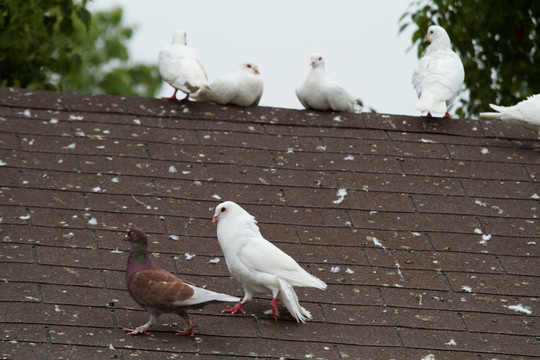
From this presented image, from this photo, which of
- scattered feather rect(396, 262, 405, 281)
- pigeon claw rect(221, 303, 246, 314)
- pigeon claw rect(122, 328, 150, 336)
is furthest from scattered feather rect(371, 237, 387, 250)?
pigeon claw rect(122, 328, 150, 336)

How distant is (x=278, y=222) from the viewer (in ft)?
18.8

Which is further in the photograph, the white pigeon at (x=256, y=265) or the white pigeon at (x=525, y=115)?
the white pigeon at (x=525, y=115)

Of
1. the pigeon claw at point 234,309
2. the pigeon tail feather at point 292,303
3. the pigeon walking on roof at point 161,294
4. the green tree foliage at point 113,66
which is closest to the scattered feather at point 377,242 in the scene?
the pigeon tail feather at point 292,303

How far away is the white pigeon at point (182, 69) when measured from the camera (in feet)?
23.7

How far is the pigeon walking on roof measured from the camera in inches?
180

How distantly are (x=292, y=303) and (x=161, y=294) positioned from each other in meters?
0.69

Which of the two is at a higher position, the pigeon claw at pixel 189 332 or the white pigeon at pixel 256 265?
the white pigeon at pixel 256 265

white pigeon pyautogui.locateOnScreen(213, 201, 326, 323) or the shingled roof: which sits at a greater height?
white pigeon pyautogui.locateOnScreen(213, 201, 326, 323)

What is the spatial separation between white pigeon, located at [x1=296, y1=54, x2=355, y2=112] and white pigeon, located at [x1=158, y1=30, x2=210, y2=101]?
796mm

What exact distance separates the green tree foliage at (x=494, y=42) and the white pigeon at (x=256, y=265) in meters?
7.54

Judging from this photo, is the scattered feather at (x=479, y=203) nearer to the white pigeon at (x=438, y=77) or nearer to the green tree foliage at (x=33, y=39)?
the white pigeon at (x=438, y=77)

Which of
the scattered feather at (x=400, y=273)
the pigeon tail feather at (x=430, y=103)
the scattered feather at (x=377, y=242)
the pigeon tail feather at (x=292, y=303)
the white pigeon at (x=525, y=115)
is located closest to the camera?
the pigeon tail feather at (x=292, y=303)

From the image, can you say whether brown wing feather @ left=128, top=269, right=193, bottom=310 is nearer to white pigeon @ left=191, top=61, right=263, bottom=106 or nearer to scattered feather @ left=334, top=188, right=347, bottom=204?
scattered feather @ left=334, top=188, right=347, bottom=204

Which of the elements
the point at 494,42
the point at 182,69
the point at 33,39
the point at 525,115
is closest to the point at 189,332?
the point at 182,69
